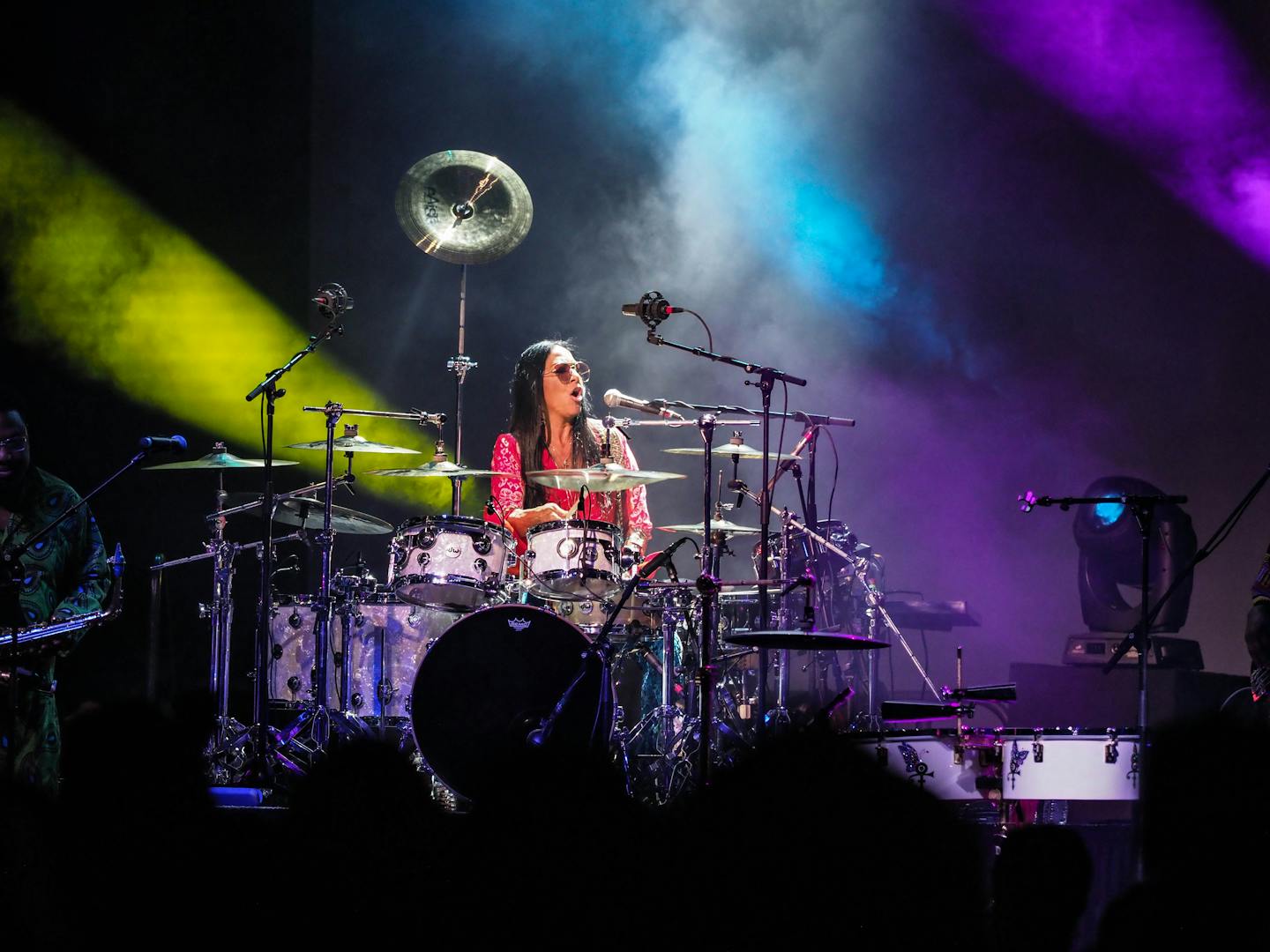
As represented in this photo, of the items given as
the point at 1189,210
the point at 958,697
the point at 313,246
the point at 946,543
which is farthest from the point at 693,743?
the point at 1189,210

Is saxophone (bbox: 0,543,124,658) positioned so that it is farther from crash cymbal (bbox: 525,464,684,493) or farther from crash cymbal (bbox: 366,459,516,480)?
crash cymbal (bbox: 525,464,684,493)

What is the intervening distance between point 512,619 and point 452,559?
0.63m

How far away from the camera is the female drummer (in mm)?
7633

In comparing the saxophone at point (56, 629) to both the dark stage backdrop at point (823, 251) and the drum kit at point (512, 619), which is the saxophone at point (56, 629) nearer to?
the drum kit at point (512, 619)

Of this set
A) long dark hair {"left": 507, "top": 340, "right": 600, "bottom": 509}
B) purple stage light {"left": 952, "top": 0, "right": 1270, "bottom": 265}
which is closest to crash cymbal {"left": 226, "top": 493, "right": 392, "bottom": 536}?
long dark hair {"left": 507, "top": 340, "right": 600, "bottom": 509}

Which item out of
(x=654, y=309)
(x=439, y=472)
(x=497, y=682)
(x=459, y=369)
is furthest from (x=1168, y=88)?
(x=497, y=682)

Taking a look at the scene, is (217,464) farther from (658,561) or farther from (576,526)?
(658,561)

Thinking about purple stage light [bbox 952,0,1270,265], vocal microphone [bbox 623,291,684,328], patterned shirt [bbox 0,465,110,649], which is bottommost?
patterned shirt [bbox 0,465,110,649]

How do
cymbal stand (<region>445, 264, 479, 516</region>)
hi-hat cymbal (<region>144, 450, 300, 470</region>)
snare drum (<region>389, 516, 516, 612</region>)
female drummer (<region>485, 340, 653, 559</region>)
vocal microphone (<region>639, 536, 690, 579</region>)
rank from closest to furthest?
vocal microphone (<region>639, 536, 690, 579</region>) → snare drum (<region>389, 516, 516, 612</region>) → hi-hat cymbal (<region>144, 450, 300, 470</region>) → female drummer (<region>485, 340, 653, 559</region>) → cymbal stand (<region>445, 264, 479, 516</region>)

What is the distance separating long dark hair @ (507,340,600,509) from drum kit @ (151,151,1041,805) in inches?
8.7

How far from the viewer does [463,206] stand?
785 cm

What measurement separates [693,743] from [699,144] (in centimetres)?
495

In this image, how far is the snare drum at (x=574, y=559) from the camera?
642 cm

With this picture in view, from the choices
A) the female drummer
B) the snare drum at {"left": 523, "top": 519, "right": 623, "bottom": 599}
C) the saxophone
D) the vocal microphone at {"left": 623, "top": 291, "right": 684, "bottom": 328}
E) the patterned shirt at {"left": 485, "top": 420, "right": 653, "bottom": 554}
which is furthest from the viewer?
the female drummer
